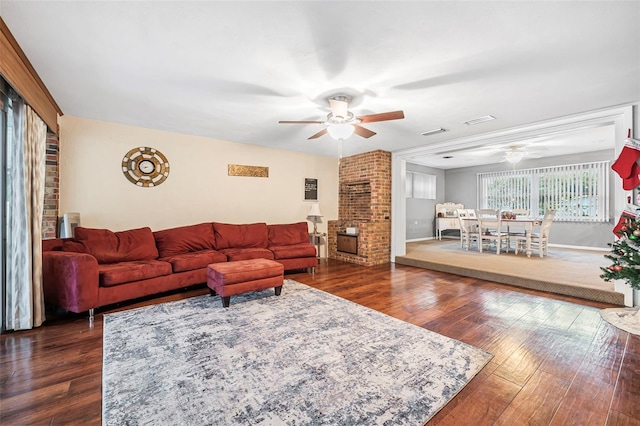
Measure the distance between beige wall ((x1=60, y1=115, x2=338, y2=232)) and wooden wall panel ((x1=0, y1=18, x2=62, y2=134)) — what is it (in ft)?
2.38

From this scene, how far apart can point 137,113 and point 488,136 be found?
525 centimetres

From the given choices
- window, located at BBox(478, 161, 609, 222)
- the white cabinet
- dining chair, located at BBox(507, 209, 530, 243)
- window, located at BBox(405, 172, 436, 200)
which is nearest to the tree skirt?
dining chair, located at BBox(507, 209, 530, 243)

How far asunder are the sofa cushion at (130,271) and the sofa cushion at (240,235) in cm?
114

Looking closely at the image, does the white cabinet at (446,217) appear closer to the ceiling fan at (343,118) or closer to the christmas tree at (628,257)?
the christmas tree at (628,257)

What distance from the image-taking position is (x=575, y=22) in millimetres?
1873

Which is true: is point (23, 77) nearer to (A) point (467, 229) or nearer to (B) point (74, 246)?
(B) point (74, 246)

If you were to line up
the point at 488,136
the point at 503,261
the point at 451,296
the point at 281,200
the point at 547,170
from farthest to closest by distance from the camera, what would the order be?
1. the point at 547,170
2. the point at 281,200
3. the point at 503,261
4. the point at 488,136
5. the point at 451,296

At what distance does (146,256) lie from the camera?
3.88 meters

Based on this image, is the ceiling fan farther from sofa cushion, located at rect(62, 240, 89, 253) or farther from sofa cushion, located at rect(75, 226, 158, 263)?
sofa cushion, located at rect(62, 240, 89, 253)

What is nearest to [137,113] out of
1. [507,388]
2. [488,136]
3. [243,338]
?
[243,338]

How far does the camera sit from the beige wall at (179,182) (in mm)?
3951

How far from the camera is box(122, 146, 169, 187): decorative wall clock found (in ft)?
14.1

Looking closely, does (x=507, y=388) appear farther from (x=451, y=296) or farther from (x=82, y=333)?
(x=82, y=333)

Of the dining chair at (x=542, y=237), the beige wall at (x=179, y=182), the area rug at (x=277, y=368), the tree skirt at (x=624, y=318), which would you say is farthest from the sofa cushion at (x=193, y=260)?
the dining chair at (x=542, y=237)
